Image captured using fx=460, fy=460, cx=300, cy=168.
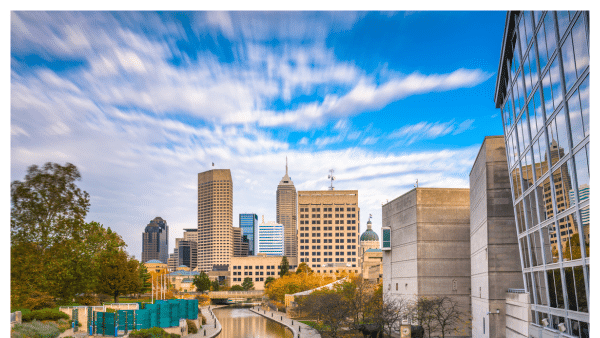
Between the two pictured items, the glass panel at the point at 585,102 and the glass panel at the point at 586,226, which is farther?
the glass panel at the point at 586,226

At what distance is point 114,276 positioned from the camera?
60688 mm

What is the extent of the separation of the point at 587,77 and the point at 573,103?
1.46 m

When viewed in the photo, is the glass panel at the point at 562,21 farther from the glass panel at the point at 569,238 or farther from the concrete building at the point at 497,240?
the concrete building at the point at 497,240

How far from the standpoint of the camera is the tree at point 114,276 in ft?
195

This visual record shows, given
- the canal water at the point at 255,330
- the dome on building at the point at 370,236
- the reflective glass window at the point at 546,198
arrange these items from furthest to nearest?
1. the dome on building at the point at 370,236
2. the canal water at the point at 255,330
3. the reflective glass window at the point at 546,198

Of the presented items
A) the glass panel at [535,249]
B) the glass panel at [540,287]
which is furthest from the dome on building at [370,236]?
the glass panel at [540,287]

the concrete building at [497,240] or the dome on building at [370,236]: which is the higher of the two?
the dome on building at [370,236]

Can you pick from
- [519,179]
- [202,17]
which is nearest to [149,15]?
[202,17]

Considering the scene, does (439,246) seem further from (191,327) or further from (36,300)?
(36,300)

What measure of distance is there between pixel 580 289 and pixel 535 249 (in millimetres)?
5992

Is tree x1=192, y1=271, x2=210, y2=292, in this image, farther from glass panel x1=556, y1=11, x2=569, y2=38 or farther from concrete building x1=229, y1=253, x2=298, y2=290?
glass panel x1=556, y1=11, x2=569, y2=38

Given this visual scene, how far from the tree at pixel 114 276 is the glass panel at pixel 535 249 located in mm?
51036

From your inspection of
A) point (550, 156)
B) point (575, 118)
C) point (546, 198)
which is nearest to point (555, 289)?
point (546, 198)

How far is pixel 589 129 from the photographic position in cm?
1330
